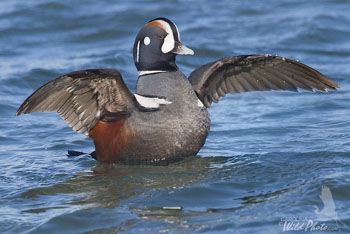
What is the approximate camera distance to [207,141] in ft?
30.1

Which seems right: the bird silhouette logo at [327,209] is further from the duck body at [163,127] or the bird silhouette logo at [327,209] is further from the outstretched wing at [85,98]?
the outstretched wing at [85,98]

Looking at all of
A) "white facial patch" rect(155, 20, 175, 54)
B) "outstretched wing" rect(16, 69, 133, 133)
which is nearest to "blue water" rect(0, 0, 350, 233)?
"outstretched wing" rect(16, 69, 133, 133)

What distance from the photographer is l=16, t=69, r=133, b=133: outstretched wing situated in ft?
23.6

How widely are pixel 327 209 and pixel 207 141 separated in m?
3.05

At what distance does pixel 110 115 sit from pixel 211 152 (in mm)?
1619

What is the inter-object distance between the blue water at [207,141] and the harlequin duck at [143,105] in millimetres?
328

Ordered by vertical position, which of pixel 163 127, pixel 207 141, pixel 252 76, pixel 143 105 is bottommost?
pixel 207 141

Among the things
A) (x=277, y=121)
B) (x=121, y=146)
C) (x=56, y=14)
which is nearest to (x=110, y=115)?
(x=121, y=146)

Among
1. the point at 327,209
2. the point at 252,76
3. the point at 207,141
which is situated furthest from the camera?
the point at 207,141

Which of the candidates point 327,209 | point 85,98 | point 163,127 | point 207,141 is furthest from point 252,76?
point 327,209

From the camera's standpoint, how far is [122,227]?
20.0 feet

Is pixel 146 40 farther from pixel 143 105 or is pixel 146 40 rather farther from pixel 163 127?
pixel 163 127

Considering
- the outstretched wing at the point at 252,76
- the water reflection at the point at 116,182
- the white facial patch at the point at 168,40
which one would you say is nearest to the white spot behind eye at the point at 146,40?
the white facial patch at the point at 168,40

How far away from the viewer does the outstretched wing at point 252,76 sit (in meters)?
8.02
